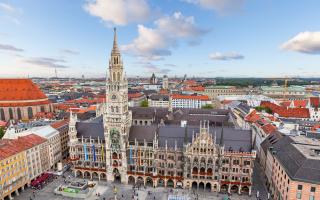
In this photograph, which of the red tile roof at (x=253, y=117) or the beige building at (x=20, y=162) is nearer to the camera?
the beige building at (x=20, y=162)

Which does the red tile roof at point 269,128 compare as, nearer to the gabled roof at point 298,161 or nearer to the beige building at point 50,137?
the gabled roof at point 298,161

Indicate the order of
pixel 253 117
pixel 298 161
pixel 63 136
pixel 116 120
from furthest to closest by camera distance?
pixel 253 117, pixel 63 136, pixel 116 120, pixel 298 161

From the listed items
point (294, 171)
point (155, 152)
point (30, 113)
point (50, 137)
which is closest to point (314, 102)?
point (294, 171)

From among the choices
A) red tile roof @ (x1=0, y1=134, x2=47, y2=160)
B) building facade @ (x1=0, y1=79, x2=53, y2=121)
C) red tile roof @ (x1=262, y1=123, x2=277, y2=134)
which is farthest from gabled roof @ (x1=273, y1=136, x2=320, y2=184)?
building facade @ (x1=0, y1=79, x2=53, y2=121)

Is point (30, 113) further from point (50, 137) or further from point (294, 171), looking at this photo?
point (294, 171)

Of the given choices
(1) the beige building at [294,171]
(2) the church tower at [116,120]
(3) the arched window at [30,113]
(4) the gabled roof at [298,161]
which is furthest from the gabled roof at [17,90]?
(4) the gabled roof at [298,161]

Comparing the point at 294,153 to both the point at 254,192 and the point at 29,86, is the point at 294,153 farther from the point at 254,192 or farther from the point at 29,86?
the point at 29,86
